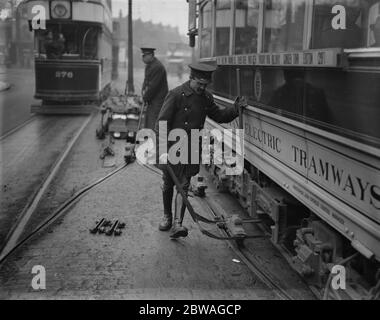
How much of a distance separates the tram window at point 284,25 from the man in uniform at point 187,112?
0.71 meters

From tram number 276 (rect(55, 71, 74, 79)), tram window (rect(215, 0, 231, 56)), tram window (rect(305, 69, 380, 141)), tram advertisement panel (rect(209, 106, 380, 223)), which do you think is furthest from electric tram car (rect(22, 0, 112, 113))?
tram window (rect(305, 69, 380, 141))

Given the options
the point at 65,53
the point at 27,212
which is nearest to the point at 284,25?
the point at 27,212

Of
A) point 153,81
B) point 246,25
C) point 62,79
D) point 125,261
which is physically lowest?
point 125,261

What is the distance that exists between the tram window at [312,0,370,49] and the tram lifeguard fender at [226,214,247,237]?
6.65ft

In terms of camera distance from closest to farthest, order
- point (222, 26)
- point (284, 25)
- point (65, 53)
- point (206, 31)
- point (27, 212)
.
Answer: point (284, 25), point (27, 212), point (222, 26), point (206, 31), point (65, 53)

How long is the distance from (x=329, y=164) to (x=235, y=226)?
70.3 inches

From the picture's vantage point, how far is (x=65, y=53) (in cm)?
1669

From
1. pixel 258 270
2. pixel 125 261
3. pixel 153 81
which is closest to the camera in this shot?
pixel 258 270

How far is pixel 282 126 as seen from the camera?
4.50m

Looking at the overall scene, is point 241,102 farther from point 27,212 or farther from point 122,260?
point 27,212

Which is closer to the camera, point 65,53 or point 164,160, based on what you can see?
point 164,160
